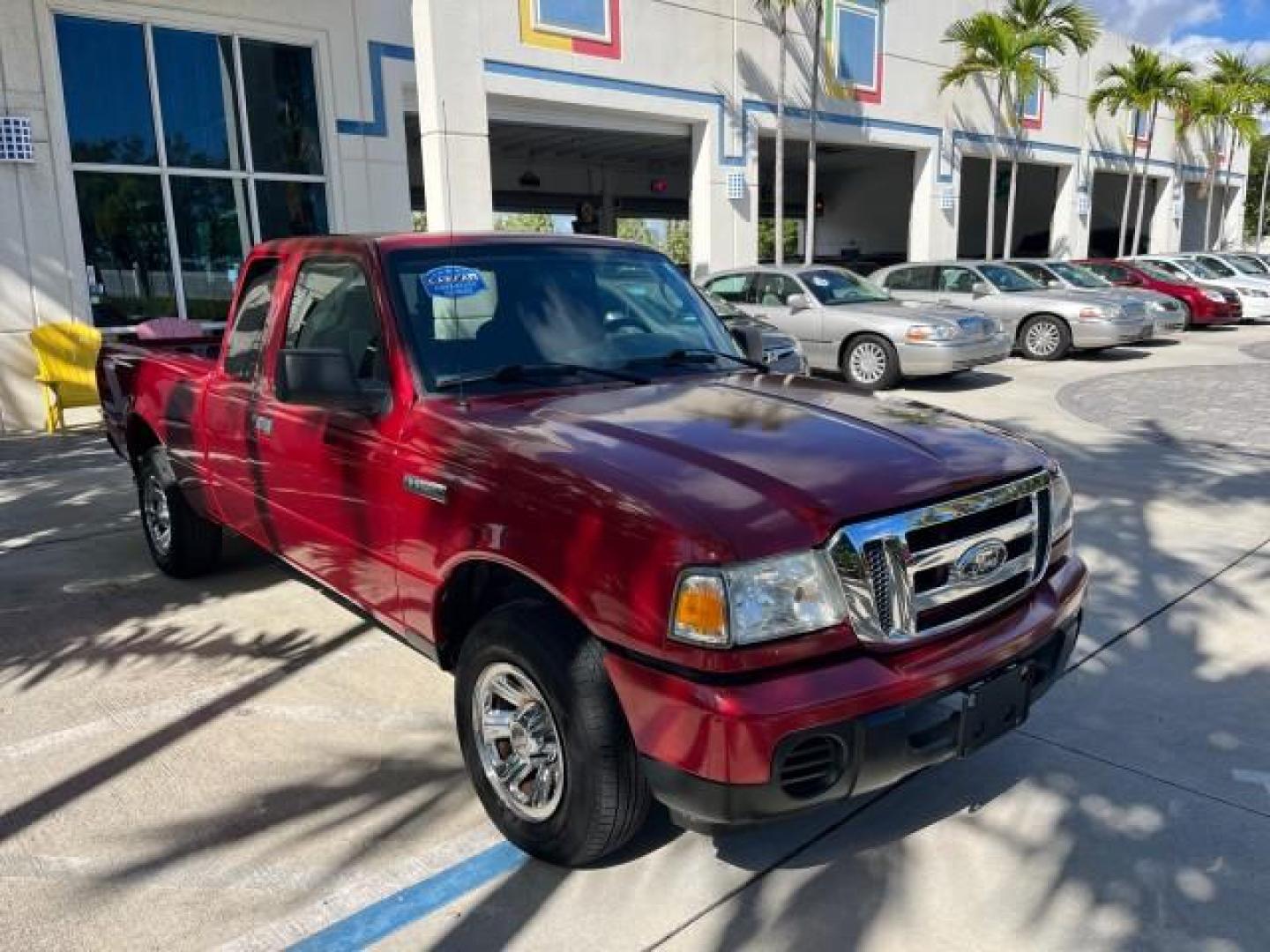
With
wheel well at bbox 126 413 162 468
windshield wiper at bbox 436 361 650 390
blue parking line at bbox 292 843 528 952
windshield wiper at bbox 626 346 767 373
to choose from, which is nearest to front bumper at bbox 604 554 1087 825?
blue parking line at bbox 292 843 528 952

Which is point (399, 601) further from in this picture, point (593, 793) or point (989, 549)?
Result: point (989, 549)

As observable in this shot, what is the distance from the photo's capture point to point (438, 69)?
1389 cm

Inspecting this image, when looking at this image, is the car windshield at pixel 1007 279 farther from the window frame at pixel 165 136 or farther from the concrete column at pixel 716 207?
the window frame at pixel 165 136

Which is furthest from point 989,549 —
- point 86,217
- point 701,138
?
point 701,138

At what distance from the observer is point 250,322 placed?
4.45 metres

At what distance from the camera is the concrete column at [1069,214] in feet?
90.4

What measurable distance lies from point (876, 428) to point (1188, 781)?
1.62 metres

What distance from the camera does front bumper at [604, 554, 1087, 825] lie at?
7.57 feet

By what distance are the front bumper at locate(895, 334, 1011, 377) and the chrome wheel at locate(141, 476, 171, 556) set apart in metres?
8.74

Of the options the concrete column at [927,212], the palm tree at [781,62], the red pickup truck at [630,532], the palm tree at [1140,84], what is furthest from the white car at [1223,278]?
the red pickup truck at [630,532]

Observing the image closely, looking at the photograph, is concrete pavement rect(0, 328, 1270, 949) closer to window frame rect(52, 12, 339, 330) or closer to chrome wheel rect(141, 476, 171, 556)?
chrome wheel rect(141, 476, 171, 556)

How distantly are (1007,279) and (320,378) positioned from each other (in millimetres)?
14471

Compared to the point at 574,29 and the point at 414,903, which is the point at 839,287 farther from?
the point at 414,903

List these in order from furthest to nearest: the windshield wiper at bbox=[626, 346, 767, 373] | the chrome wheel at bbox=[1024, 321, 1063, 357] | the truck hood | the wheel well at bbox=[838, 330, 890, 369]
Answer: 1. the chrome wheel at bbox=[1024, 321, 1063, 357]
2. the wheel well at bbox=[838, 330, 890, 369]
3. the windshield wiper at bbox=[626, 346, 767, 373]
4. the truck hood
